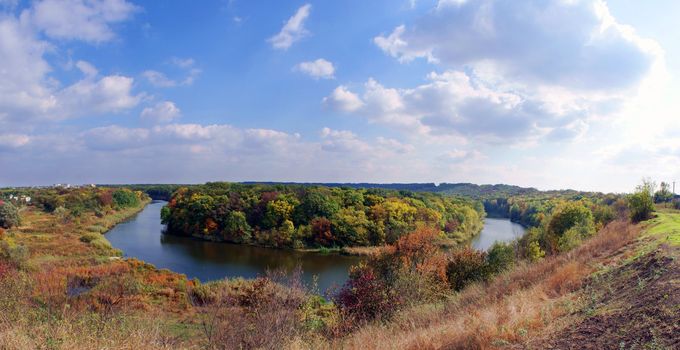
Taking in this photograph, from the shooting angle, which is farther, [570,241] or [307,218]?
[307,218]

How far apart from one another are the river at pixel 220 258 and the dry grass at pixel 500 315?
17.5 m

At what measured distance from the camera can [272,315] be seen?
8.04 metres

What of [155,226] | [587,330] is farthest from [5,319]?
[155,226]

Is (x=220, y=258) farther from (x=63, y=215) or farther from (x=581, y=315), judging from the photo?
(x=581, y=315)

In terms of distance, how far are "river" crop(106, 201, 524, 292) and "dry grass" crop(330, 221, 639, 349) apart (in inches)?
689

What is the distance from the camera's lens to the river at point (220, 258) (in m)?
33.6

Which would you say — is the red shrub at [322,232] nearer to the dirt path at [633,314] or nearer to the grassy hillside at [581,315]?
the grassy hillside at [581,315]

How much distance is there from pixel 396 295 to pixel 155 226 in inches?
2362

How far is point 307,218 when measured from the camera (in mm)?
52969

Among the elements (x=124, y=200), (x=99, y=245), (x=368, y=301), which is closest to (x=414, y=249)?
(x=368, y=301)

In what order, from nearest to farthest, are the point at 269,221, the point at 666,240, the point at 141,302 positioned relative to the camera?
the point at 666,240 → the point at 141,302 → the point at 269,221

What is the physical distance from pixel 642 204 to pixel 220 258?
35665mm

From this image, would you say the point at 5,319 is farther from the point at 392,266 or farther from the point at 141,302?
the point at 392,266

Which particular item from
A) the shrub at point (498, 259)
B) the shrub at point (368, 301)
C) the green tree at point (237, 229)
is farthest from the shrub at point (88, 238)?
the shrub at point (498, 259)
